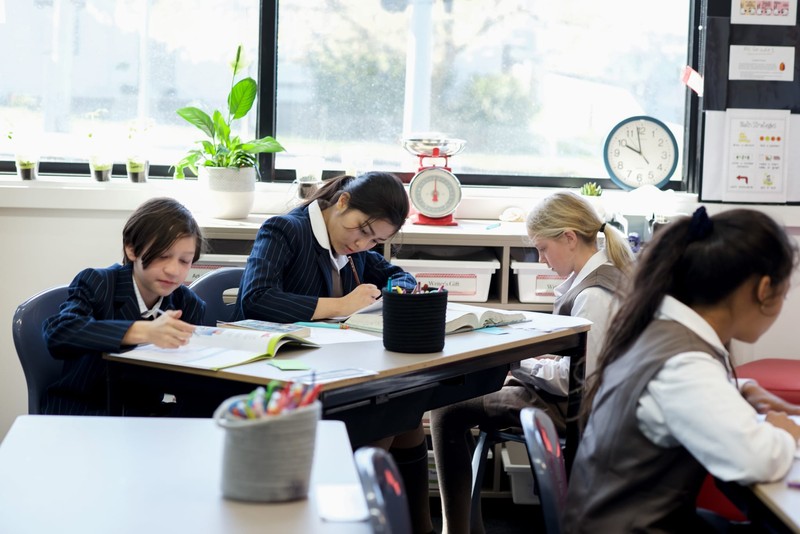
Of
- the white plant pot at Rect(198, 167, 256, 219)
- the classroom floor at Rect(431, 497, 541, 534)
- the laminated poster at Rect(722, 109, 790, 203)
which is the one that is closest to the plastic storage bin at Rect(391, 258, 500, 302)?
the white plant pot at Rect(198, 167, 256, 219)

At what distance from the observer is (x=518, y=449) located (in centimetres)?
373

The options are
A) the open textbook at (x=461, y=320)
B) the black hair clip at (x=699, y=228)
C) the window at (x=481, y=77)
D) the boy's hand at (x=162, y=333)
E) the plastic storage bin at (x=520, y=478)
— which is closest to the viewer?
the black hair clip at (x=699, y=228)

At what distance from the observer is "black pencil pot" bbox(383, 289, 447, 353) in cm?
240

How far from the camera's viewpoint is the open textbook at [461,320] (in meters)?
2.70

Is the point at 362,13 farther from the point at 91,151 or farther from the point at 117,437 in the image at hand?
the point at 117,437

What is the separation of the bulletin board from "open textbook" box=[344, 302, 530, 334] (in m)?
1.82

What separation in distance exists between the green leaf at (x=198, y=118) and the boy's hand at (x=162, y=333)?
181 cm

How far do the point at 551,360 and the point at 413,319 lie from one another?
0.72 metres

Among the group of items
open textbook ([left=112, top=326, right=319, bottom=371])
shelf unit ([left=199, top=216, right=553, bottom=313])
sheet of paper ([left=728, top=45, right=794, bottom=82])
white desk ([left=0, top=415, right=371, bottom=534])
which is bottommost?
white desk ([left=0, top=415, right=371, bottom=534])

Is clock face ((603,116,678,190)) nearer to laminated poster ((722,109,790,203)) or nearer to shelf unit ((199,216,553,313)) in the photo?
laminated poster ((722,109,790,203))

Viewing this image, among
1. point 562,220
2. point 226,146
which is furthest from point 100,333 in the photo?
point 226,146

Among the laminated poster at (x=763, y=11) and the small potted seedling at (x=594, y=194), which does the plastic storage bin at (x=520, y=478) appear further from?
the laminated poster at (x=763, y=11)

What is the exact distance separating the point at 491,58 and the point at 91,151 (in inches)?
69.2

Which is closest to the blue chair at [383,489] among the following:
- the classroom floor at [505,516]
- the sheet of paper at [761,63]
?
the classroom floor at [505,516]
